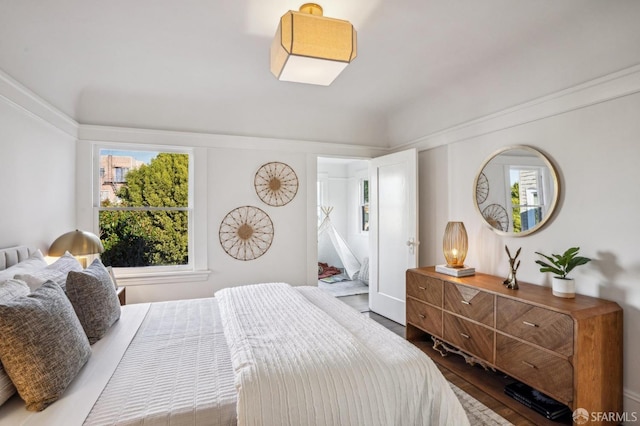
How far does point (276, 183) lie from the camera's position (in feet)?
12.7

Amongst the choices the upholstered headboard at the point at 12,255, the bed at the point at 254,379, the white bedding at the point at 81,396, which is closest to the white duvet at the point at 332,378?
the bed at the point at 254,379

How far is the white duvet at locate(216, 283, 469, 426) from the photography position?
1.22 m

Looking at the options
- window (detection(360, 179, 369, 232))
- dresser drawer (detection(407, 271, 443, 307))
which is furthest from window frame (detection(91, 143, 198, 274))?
window (detection(360, 179, 369, 232))

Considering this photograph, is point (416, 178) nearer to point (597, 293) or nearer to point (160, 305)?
point (597, 293)

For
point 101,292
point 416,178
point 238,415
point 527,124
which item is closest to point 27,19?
point 101,292

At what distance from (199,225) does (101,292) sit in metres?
1.77

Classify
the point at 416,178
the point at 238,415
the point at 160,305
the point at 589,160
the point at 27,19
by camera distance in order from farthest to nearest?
the point at 416,178 → the point at 160,305 → the point at 589,160 → the point at 27,19 → the point at 238,415

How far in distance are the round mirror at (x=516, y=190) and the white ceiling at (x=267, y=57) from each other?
1.55 ft

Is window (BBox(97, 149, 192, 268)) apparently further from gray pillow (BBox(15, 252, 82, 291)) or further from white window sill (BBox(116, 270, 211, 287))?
gray pillow (BBox(15, 252, 82, 291))

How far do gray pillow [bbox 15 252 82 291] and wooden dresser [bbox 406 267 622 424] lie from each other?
8.77 feet

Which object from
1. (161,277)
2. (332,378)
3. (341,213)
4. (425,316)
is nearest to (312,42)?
(332,378)

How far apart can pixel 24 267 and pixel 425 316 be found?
9.73 ft

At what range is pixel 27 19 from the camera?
2047 millimetres

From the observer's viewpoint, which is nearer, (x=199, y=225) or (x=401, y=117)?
(x=199, y=225)
